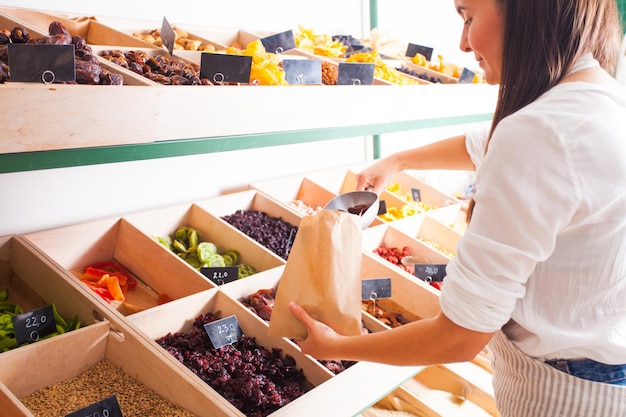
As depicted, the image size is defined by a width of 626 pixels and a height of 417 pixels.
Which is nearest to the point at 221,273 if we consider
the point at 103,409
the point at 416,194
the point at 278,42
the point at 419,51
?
the point at 103,409

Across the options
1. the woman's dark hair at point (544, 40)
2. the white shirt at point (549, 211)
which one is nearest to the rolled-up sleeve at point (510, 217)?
the white shirt at point (549, 211)

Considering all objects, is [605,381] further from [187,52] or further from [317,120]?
[187,52]

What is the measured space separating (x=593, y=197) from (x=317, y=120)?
1038mm

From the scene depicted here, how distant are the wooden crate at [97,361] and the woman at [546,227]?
408 mm

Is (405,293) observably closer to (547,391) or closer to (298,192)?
(547,391)

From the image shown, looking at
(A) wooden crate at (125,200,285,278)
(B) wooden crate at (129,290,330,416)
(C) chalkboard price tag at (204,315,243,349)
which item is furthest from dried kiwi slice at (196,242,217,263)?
(C) chalkboard price tag at (204,315,243,349)

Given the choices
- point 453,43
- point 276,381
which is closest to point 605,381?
point 276,381

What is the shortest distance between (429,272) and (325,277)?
1.16 m

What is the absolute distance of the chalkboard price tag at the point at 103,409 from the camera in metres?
1.37

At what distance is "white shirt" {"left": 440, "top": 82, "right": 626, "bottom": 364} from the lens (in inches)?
41.5

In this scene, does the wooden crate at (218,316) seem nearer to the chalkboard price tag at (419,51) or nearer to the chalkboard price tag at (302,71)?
the chalkboard price tag at (302,71)

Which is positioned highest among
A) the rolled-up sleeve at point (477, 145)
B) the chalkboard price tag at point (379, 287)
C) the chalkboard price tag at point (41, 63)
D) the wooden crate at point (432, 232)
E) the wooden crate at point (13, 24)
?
the wooden crate at point (13, 24)

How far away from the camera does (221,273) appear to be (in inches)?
87.6

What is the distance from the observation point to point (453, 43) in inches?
190
